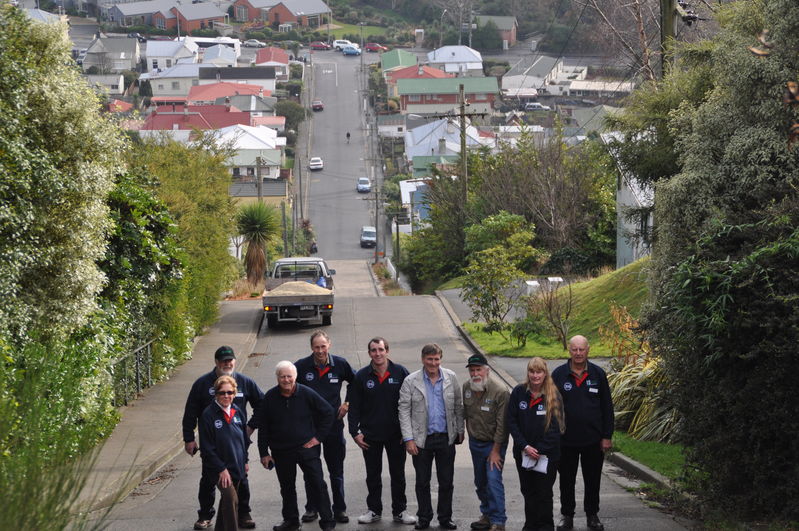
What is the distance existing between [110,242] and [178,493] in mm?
A: 5716

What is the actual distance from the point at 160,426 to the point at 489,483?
7.52 metres

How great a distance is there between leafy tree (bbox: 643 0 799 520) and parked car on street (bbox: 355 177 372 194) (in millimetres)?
85440

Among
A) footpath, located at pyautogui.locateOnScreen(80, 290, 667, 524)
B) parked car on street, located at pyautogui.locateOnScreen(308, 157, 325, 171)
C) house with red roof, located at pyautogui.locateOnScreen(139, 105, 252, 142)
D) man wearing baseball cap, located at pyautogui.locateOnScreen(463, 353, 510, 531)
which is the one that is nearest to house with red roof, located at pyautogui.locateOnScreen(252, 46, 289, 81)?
house with red roof, located at pyautogui.locateOnScreen(139, 105, 252, 142)

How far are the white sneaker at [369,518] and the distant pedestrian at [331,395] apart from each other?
16 cm

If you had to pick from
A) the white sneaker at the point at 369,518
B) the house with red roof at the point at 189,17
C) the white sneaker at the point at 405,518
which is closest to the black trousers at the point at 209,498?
the white sneaker at the point at 369,518

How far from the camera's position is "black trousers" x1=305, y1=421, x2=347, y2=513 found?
10.4m

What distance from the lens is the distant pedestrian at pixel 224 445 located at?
938cm

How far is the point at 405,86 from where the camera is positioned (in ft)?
401

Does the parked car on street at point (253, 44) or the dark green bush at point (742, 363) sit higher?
the parked car on street at point (253, 44)

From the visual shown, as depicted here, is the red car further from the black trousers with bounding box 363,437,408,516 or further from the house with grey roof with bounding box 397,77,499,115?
the black trousers with bounding box 363,437,408,516

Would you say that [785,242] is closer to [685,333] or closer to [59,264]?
[685,333]

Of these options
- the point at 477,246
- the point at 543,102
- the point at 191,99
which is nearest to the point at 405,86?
the point at 543,102

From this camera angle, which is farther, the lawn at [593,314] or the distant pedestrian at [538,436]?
the lawn at [593,314]

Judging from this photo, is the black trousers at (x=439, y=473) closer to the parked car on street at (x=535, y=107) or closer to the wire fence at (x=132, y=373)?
the wire fence at (x=132, y=373)
